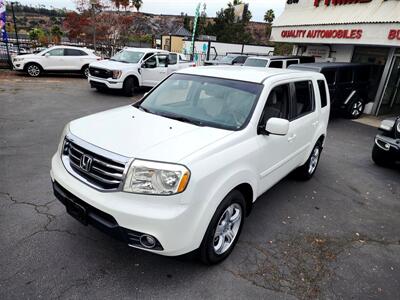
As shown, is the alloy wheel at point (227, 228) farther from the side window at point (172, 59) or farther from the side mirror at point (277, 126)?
the side window at point (172, 59)

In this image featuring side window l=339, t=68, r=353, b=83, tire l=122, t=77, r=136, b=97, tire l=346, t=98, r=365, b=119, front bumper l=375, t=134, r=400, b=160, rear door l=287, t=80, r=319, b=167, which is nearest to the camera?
rear door l=287, t=80, r=319, b=167

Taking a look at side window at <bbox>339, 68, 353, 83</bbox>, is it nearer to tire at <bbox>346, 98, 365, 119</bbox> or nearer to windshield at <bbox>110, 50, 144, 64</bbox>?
tire at <bbox>346, 98, 365, 119</bbox>

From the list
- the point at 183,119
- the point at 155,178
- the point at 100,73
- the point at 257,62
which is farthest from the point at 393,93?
the point at 155,178

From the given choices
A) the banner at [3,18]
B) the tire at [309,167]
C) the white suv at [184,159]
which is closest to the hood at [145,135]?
the white suv at [184,159]

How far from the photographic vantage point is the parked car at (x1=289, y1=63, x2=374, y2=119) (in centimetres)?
Answer: 976

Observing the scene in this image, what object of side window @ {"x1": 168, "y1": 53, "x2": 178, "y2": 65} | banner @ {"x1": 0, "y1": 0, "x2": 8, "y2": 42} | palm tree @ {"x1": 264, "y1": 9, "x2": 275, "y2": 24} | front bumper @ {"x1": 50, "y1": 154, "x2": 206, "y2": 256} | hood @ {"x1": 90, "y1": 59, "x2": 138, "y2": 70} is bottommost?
front bumper @ {"x1": 50, "y1": 154, "x2": 206, "y2": 256}

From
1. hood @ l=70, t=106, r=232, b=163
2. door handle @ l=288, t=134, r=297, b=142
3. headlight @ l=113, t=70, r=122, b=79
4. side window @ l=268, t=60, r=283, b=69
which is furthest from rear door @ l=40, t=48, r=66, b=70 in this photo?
door handle @ l=288, t=134, r=297, b=142

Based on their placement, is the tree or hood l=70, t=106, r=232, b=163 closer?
hood l=70, t=106, r=232, b=163

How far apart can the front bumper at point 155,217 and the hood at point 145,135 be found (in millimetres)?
339

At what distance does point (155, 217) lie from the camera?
2.23 m

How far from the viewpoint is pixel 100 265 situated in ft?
9.20

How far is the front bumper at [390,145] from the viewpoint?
18.3 ft

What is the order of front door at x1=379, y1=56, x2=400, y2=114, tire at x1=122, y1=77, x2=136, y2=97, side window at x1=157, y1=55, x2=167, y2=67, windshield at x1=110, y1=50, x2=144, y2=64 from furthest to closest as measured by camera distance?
side window at x1=157, y1=55, x2=167, y2=67 → windshield at x1=110, y1=50, x2=144, y2=64 → front door at x1=379, y1=56, x2=400, y2=114 → tire at x1=122, y1=77, x2=136, y2=97

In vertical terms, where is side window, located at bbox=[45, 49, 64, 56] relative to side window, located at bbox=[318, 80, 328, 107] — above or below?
below
